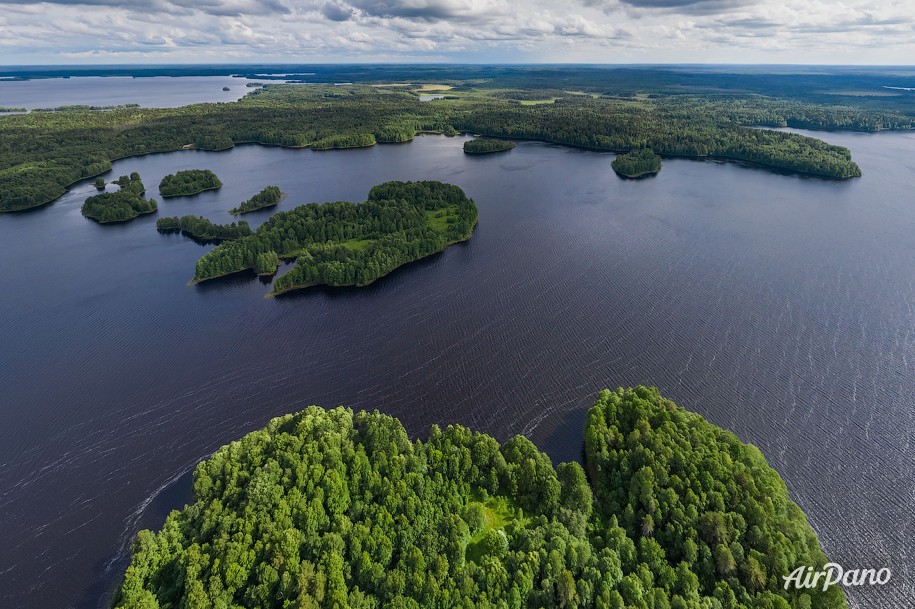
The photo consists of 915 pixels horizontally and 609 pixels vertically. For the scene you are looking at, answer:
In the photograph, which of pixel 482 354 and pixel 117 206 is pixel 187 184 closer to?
pixel 117 206

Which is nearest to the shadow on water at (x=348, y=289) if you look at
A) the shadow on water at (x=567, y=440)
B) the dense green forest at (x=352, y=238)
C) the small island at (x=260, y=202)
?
the dense green forest at (x=352, y=238)

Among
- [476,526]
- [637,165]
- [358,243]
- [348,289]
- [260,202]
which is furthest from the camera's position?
[637,165]

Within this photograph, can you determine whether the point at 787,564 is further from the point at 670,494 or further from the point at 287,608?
the point at 287,608

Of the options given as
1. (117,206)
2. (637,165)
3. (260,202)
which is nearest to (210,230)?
(260,202)

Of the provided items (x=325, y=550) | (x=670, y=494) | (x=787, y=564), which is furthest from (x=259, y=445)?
(x=787, y=564)

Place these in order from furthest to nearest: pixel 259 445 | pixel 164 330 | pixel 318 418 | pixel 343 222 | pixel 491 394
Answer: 1. pixel 343 222
2. pixel 164 330
3. pixel 491 394
4. pixel 318 418
5. pixel 259 445

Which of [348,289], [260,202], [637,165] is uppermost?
[637,165]

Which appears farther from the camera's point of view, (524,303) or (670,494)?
(524,303)
